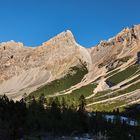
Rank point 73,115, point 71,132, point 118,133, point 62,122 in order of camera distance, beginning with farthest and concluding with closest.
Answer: point 73,115 → point 62,122 → point 71,132 → point 118,133

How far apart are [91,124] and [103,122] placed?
14.7 m

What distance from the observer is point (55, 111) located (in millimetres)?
179125

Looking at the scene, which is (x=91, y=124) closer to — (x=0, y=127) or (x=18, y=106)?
(x=18, y=106)

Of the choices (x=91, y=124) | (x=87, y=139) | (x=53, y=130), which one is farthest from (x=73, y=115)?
(x=87, y=139)

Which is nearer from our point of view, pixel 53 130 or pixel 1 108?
pixel 1 108

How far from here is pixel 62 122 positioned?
518 feet

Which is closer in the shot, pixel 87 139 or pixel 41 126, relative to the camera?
pixel 87 139

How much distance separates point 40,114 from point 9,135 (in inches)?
3914

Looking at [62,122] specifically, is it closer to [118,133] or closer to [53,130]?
[53,130]

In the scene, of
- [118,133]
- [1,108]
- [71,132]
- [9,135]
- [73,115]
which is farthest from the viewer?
[73,115]

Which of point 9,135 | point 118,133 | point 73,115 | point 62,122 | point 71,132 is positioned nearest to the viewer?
point 9,135

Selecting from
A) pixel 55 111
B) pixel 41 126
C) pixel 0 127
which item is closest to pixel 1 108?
pixel 41 126

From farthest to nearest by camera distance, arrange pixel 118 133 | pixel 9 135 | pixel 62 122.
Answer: pixel 62 122
pixel 118 133
pixel 9 135

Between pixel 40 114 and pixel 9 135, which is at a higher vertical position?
pixel 40 114
